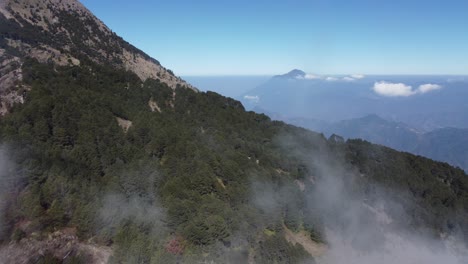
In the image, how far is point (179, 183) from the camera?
4147 cm

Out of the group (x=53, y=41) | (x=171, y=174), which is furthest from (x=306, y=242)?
(x=53, y=41)

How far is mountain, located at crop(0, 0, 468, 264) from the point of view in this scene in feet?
107

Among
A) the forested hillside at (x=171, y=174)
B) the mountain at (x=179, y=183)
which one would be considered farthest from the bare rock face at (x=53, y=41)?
the forested hillside at (x=171, y=174)

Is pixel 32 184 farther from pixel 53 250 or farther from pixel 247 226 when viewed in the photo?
pixel 247 226

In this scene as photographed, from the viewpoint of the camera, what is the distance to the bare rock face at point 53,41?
6212 centimetres

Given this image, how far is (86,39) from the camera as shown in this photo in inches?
4289

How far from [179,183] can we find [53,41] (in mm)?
74763

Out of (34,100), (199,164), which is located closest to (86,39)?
(34,100)

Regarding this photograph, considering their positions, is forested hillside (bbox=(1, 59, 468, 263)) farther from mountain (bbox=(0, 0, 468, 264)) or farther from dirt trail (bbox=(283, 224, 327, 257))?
dirt trail (bbox=(283, 224, 327, 257))

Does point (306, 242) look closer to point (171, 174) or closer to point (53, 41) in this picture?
point (171, 174)

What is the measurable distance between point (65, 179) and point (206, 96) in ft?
183

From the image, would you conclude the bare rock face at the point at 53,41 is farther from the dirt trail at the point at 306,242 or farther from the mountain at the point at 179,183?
the dirt trail at the point at 306,242

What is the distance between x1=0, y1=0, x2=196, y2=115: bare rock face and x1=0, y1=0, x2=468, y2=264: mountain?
842mm

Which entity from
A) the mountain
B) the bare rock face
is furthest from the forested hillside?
the bare rock face
